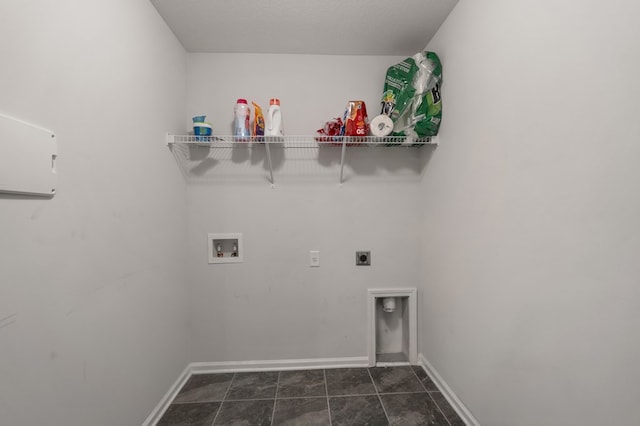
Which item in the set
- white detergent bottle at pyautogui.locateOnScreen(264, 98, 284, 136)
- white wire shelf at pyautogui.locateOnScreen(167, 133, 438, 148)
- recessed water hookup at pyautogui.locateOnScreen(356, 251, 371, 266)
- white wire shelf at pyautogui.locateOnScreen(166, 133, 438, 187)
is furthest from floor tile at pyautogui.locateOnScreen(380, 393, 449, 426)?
white detergent bottle at pyautogui.locateOnScreen(264, 98, 284, 136)

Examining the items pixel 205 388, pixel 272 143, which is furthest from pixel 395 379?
pixel 272 143

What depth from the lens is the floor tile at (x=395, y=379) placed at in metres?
1.59

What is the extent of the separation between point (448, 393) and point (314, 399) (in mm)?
796

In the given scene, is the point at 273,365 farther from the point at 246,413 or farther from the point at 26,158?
the point at 26,158

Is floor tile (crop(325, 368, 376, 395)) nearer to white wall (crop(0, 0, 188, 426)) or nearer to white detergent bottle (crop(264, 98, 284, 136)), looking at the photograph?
white wall (crop(0, 0, 188, 426))

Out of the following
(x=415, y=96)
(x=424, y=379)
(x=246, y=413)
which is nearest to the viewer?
(x=246, y=413)

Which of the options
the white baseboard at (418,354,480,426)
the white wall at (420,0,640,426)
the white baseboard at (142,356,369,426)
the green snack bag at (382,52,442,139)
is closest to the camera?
the white wall at (420,0,640,426)

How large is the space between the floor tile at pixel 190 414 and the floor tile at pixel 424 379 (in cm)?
128

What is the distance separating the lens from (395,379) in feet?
5.50

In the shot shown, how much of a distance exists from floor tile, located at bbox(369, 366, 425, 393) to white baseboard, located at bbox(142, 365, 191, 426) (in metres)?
1.26

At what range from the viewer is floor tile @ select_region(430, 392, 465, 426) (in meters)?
1.35

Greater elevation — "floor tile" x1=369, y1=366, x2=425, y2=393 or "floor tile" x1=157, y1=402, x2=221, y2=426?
"floor tile" x1=369, y1=366, x2=425, y2=393

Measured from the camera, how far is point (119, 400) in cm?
109

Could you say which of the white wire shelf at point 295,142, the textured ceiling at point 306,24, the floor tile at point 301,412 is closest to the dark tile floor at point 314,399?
the floor tile at point 301,412
